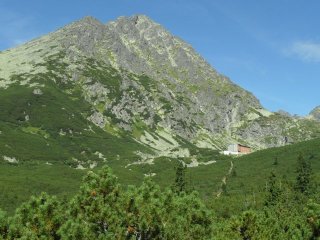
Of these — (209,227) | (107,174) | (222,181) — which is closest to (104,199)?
(107,174)

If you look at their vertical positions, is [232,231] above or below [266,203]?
below

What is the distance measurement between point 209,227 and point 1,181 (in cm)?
16583

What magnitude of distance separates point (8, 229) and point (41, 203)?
261 cm

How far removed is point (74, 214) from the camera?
25.6 metres

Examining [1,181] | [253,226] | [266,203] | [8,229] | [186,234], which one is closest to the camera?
[8,229]

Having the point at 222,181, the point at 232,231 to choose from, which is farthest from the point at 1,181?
the point at 232,231

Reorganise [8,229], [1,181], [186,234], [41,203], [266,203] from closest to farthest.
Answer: [8,229]
[41,203]
[186,234]
[266,203]
[1,181]

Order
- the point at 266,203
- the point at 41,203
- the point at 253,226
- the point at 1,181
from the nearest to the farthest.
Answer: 1. the point at 41,203
2. the point at 253,226
3. the point at 266,203
4. the point at 1,181

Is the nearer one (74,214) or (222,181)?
(74,214)

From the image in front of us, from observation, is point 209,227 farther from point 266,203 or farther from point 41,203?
point 266,203

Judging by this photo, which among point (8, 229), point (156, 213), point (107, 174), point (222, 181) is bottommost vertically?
point (8, 229)

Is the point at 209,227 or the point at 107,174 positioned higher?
the point at 107,174

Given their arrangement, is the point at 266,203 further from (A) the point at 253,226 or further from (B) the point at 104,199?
(B) the point at 104,199

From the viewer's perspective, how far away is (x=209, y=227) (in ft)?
116
